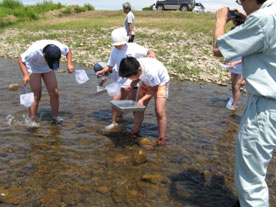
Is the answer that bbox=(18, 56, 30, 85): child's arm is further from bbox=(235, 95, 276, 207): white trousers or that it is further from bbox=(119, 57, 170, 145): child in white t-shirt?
bbox=(235, 95, 276, 207): white trousers

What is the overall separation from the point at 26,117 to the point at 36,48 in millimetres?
1567

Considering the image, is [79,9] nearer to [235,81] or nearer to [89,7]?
[89,7]

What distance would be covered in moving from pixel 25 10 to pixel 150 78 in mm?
30325

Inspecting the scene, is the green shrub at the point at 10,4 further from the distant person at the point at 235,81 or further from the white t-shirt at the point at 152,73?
the white t-shirt at the point at 152,73

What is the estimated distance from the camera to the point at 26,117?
5289mm

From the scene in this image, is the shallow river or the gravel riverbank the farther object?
the gravel riverbank

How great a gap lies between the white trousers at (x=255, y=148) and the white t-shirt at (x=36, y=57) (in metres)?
3.21

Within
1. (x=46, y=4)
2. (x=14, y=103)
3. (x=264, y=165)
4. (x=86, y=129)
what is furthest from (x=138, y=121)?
(x=46, y=4)

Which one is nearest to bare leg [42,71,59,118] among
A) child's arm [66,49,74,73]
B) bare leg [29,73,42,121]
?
bare leg [29,73,42,121]

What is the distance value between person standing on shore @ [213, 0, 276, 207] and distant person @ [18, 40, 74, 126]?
265 cm

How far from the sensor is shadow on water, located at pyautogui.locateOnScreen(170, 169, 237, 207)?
3055 millimetres

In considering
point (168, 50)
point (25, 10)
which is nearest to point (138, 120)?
point (168, 50)

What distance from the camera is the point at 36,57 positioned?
14.3 feet

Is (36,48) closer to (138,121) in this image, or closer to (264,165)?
(138,121)
